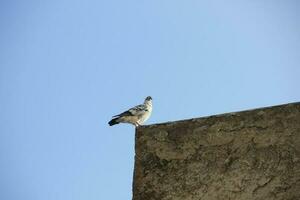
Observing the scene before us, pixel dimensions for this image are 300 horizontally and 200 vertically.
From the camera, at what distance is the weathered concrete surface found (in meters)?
2.99

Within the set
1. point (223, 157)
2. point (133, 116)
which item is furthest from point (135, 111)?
point (223, 157)

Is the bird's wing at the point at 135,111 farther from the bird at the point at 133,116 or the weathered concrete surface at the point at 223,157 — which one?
the weathered concrete surface at the point at 223,157

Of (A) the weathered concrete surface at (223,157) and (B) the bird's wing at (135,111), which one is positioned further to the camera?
(B) the bird's wing at (135,111)

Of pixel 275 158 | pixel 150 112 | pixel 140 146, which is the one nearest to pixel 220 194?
pixel 275 158

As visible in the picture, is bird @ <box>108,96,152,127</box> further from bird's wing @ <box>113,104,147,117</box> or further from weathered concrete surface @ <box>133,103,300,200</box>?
weathered concrete surface @ <box>133,103,300,200</box>

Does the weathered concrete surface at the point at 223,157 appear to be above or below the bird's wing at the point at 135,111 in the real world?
below

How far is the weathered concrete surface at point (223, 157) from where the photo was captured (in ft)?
9.81

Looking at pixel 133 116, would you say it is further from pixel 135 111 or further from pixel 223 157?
pixel 223 157

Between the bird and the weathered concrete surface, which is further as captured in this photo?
the bird

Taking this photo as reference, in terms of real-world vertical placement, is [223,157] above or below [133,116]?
below

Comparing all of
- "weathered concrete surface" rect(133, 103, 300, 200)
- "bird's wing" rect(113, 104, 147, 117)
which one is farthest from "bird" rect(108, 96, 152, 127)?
"weathered concrete surface" rect(133, 103, 300, 200)

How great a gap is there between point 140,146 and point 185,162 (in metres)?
0.34

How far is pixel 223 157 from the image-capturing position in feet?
10.4

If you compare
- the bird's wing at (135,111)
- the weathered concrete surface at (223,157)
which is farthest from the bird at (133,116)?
the weathered concrete surface at (223,157)
